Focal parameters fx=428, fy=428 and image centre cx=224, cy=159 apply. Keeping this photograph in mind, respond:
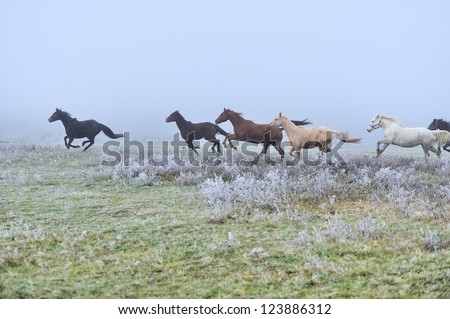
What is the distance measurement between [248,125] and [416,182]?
5662 millimetres

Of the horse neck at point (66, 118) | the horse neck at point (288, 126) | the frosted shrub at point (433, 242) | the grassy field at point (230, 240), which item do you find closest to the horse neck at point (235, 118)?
the horse neck at point (288, 126)

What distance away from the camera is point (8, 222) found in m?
6.52

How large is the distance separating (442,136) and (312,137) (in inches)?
189

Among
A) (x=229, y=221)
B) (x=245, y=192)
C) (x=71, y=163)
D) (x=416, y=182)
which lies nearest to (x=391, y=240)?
(x=229, y=221)

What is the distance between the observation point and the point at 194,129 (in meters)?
15.2

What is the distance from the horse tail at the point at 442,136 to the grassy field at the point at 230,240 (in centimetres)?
468

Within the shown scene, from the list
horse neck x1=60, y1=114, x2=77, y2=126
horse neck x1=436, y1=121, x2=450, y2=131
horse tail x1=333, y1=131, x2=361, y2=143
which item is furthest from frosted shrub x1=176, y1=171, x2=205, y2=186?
horse neck x1=436, y1=121, x2=450, y2=131

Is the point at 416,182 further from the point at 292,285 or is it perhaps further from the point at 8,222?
the point at 8,222

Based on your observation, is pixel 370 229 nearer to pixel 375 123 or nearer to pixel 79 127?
pixel 375 123

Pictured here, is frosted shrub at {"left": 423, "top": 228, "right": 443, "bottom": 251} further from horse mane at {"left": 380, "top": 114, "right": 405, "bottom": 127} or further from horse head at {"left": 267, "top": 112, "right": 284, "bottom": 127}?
horse mane at {"left": 380, "top": 114, "right": 405, "bottom": 127}

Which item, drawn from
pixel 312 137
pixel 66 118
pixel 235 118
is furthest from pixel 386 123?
pixel 66 118

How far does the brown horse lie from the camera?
12.8 meters

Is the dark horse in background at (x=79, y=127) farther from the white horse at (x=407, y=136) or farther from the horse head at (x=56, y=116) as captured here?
the white horse at (x=407, y=136)

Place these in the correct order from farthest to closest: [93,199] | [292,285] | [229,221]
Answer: [93,199]
[229,221]
[292,285]
